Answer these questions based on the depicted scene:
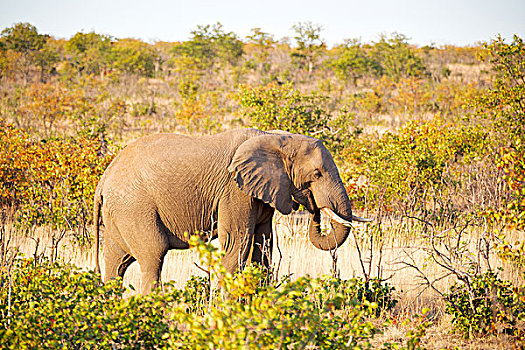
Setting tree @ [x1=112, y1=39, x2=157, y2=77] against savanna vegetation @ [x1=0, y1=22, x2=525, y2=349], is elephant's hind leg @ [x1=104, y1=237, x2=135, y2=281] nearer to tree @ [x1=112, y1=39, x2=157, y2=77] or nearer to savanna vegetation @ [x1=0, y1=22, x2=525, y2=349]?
savanna vegetation @ [x1=0, y1=22, x2=525, y2=349]

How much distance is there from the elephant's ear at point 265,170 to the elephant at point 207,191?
12 mm

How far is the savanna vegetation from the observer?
4168mm

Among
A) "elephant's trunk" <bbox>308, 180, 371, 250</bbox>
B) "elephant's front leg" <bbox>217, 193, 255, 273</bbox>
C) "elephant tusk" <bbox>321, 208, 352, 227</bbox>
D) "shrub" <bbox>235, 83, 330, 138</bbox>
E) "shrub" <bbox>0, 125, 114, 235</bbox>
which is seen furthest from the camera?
"shrub" <bbox>235, 83, 330, 138</bbox>

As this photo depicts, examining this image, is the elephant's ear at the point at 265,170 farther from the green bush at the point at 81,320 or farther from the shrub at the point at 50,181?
the shrub at the point at 50,181

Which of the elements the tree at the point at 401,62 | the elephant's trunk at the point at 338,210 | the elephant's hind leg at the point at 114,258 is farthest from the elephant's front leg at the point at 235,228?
the tree at the point at 401,62

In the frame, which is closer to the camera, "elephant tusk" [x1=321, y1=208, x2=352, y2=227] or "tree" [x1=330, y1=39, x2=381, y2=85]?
"elephant tusk" [x1=321, y1=208, x2=352, y2=227]

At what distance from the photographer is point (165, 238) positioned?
641 cm

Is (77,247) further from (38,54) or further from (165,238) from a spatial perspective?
(38,54)

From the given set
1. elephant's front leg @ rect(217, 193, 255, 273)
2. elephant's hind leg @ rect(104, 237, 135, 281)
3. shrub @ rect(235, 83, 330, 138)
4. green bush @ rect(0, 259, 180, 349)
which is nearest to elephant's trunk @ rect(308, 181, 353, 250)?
elephant's front leg @ rect(217, 193, 255, 273)

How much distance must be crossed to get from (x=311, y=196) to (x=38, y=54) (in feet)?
115

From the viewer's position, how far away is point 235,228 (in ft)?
20.9

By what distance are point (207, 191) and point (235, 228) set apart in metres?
0.55

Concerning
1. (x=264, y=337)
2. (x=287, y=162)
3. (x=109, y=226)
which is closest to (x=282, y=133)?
(x=287, y=162)

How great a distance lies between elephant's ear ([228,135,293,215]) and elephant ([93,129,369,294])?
0.04ft
